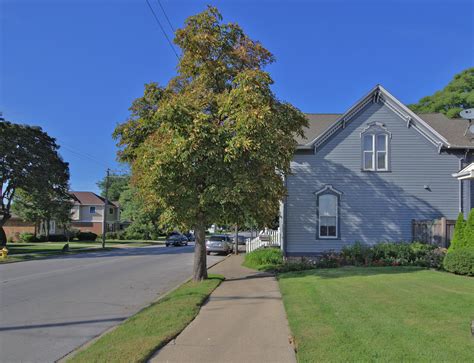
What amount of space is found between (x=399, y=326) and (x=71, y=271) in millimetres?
16380

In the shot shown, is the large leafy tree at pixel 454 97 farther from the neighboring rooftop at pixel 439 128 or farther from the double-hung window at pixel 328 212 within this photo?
the double-hung window at pixel 328 212

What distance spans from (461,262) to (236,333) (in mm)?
9779

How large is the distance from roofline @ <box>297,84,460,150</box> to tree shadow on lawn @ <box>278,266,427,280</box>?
6146 mm

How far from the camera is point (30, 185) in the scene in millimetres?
33156

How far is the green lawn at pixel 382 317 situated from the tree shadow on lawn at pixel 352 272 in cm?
84

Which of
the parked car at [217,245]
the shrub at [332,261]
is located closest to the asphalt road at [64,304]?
the shrub at [332,261]

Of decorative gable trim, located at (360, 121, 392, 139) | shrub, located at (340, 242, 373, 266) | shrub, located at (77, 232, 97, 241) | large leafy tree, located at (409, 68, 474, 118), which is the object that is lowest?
shrub, located at (77, 232, 97, 241)

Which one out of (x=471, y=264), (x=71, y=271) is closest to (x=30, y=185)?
(x=71, y=271)

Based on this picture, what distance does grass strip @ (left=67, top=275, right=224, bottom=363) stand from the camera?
646 centimetres

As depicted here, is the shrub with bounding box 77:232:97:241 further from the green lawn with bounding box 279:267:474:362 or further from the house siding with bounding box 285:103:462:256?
the green lawn with bounding box 279:267:474:362

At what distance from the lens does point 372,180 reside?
20.9 meters

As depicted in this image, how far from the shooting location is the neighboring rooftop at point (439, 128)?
2122 centimetres

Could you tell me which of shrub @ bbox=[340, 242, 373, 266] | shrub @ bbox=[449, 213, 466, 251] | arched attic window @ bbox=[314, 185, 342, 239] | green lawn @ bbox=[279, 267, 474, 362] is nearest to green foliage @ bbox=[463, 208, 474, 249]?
shrub @ bbox=[449, 213, 466, 251]

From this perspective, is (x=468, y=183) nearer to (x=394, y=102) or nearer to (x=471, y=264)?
(x=394, y=102)
